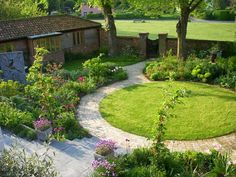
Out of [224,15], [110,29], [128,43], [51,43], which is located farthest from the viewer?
[224,15]

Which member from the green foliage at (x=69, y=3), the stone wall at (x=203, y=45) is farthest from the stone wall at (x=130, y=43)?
the green foliage at (x=69, y=3)

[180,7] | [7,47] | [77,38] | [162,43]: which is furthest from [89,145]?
[77,38]

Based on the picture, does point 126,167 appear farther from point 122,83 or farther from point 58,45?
point 58,45

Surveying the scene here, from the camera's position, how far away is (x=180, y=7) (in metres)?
19.5

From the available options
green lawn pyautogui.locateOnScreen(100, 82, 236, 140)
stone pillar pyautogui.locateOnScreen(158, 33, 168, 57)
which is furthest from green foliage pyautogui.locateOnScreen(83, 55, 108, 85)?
stone pillar pyautogui.locateOnScreen(158, 33, 168, 57)

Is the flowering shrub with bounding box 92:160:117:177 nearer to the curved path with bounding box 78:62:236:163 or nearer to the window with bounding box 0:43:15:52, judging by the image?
the curved path with bounding box 78:62:236:163

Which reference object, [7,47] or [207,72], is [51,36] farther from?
[207,72]

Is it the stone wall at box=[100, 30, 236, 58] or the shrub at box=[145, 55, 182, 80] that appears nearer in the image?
the shrub at box=[145, 55, 182, 80]

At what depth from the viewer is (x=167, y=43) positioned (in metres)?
24.7

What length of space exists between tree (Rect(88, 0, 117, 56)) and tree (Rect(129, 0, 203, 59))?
3.55m

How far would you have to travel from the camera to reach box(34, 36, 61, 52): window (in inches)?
925

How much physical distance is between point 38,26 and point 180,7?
10588 millimetres

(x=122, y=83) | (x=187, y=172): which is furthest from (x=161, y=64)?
(x=187, y=172)

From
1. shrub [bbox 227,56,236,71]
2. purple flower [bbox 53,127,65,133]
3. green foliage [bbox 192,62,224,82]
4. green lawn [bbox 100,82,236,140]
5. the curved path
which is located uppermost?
shrub [bbox 227,56,236,71]
